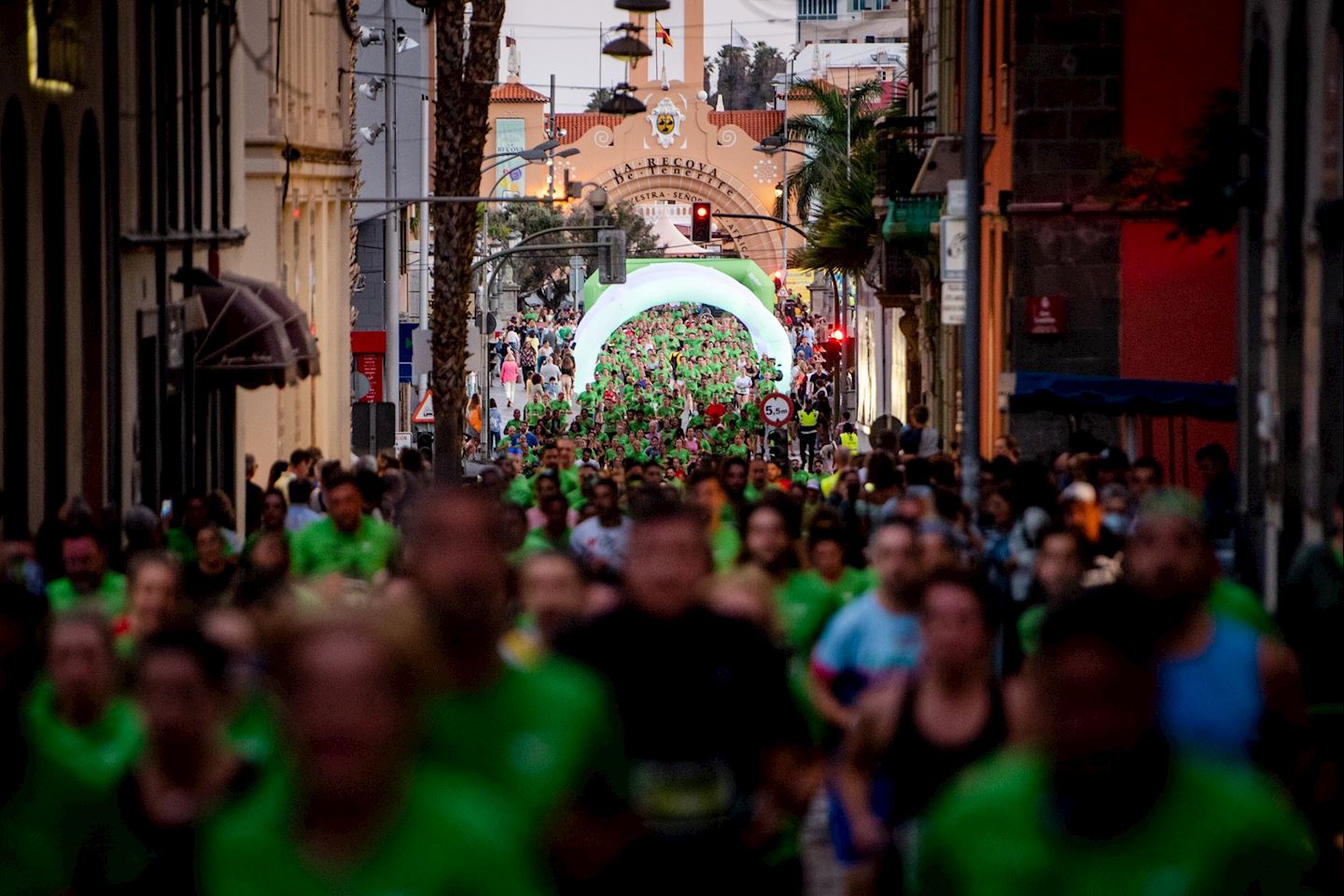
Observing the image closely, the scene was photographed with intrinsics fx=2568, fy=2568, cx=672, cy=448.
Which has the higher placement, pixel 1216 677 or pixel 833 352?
pixel 833 352

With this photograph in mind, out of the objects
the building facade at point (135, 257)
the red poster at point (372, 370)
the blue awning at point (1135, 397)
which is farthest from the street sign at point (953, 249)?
the red poster at point (372, 370)

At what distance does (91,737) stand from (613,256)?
44514 millimetres

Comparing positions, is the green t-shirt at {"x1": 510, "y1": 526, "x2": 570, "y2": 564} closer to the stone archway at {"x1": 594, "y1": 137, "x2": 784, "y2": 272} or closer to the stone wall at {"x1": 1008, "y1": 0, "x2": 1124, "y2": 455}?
the stone wall at {"x1": 1008, "y1": 0, "x2": 1124, "y2": 455}

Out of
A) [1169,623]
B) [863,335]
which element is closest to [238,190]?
[1169,623]

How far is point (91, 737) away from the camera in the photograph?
257 inches

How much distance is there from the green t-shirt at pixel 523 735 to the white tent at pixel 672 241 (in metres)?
106

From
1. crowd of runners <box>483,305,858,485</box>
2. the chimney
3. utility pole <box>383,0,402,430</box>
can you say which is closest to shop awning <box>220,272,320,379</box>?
crowd of runners <box>483,305,858,485</box>

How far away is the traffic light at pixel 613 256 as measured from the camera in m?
50.4

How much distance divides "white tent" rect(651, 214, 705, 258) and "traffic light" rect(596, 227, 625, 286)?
195 feet

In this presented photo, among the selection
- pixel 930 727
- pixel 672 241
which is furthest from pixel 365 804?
pixel 672 241

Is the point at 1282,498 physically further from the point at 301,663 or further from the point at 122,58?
the point at 301,663

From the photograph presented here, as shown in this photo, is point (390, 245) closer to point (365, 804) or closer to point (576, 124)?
point (365, 804)

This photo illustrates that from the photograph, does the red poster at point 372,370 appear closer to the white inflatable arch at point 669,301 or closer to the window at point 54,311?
the white inflatable arch at point 669,301

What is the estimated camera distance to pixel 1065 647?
424 cm
